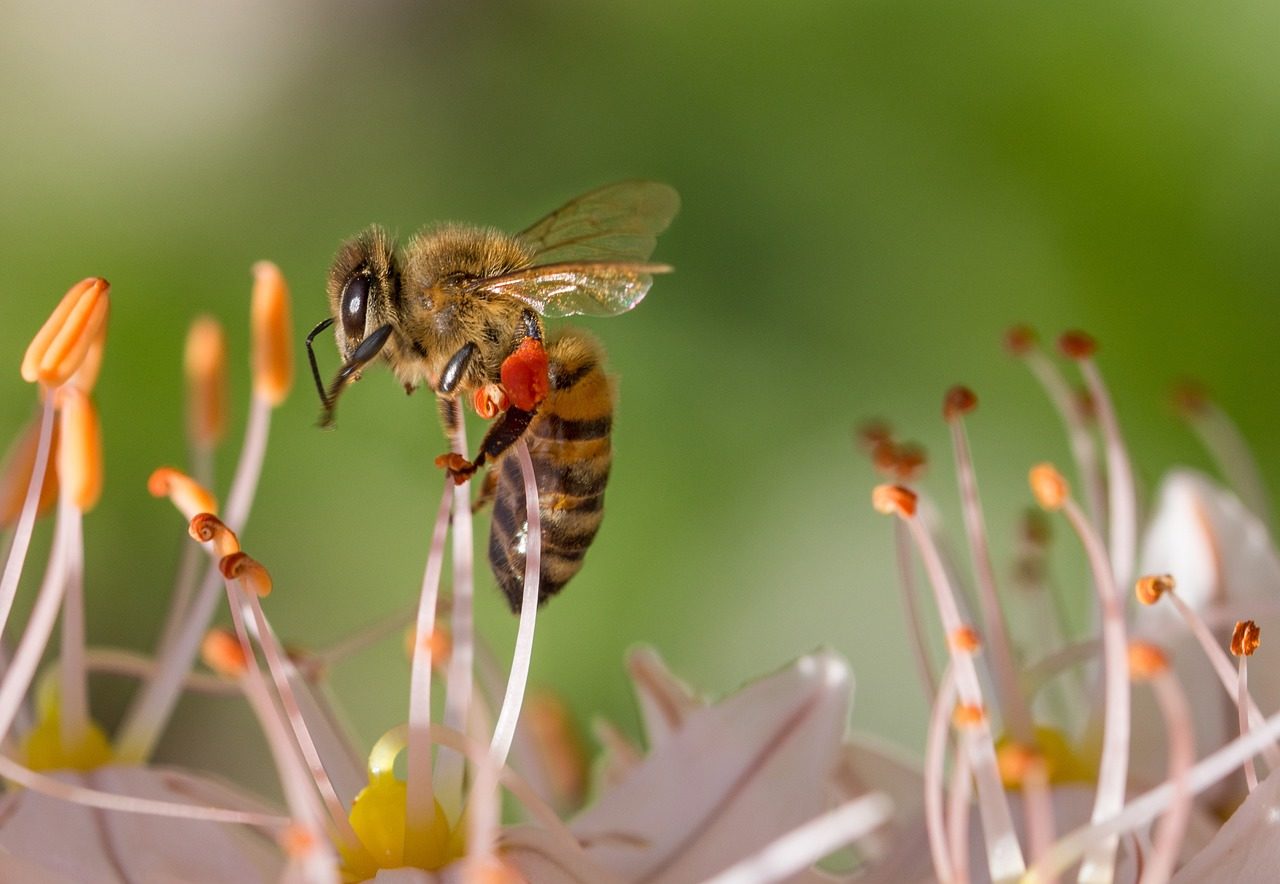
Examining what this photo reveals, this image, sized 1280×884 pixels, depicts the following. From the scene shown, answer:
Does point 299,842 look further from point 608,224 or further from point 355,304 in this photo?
point 608,224

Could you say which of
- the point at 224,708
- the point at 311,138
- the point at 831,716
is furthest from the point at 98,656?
the point at 311,138

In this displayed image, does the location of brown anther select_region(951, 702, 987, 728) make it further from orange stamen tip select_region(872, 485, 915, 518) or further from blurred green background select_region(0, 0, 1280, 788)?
blurred green background select_region(0, 0, 1280, 788)

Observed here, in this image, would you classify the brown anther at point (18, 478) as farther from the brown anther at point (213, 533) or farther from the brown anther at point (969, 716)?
the brown anther at point (969, 716)

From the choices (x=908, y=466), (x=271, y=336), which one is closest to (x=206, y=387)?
(x=271, y=336)

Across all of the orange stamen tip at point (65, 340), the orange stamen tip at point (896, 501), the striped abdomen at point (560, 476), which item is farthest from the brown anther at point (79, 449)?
the orange stamen tip at point (896, 501)

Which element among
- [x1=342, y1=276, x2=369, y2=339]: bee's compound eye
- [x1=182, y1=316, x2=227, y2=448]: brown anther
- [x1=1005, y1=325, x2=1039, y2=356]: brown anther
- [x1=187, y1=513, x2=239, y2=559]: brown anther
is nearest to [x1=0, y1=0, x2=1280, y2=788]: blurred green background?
[x1=1005, y1=325, x2=1039, y2=356]: brown anther

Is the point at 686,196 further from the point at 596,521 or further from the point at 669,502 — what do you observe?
the point at 596,521
